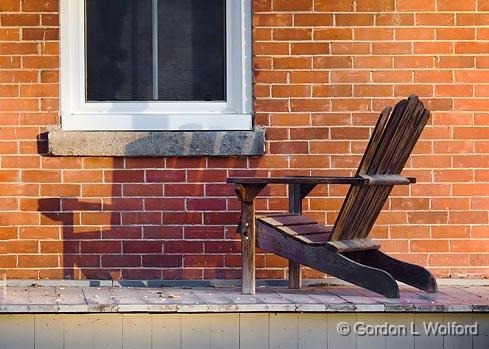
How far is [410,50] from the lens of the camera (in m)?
7.17

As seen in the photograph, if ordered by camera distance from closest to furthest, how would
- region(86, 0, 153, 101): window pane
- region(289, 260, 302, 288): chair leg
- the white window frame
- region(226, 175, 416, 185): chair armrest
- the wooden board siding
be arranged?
the wooden board siding → region(226, 175, 416, 185): chair armrest → region(289, 260, 302, 288): chair leg → the white window frame → region(86, 0, 153, 101): window pane

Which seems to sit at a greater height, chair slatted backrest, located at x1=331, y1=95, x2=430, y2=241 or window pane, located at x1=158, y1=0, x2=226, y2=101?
window pane, located at x1=158, y1=0, x2=226, y2=101

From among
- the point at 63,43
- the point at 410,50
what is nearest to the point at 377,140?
the point at 410,50

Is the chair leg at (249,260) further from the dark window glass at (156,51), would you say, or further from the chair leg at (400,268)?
the dark window glass at (156,51)

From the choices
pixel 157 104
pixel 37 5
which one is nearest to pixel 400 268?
pixel 157 104

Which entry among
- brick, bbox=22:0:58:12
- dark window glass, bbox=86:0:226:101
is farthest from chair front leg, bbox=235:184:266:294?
brick, bbox=22:0:58:12

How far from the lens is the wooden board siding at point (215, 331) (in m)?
5.81

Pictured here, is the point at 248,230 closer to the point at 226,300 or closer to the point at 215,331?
the point at 226,300

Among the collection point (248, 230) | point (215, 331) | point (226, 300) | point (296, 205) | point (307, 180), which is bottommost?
point (215, 331)

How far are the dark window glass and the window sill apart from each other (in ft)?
1.03

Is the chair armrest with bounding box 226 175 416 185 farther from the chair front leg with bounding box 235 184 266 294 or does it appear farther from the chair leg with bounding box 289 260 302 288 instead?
the chair leg with bounding box 289 260 302 288

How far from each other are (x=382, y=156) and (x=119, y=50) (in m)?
2.07

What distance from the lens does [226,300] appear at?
6055 millimetres

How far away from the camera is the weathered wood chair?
6.09 meters
